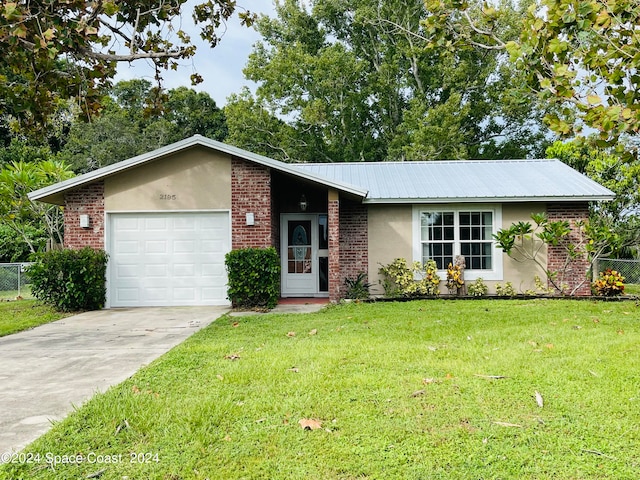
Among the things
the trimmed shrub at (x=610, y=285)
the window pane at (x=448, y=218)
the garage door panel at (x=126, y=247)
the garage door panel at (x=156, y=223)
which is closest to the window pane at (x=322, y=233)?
the window pane at (x=448, y=218)

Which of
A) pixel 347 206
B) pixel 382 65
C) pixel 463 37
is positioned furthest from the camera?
pixel 382 65

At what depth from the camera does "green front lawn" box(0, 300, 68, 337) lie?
8.32m

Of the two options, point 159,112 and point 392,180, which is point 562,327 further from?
point 159,112

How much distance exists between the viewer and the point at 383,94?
2712 cm

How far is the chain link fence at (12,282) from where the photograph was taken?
14334mm

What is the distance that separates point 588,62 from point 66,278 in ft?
32.9

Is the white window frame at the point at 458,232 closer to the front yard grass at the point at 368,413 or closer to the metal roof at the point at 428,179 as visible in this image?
the metal roof at the point at 428,179

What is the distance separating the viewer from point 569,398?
154 inches

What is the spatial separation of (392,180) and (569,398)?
976 centimetres

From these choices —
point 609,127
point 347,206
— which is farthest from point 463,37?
point 347,206

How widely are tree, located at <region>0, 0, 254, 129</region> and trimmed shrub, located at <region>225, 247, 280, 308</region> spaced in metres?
3.69

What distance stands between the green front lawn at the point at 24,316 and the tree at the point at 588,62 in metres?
8.53

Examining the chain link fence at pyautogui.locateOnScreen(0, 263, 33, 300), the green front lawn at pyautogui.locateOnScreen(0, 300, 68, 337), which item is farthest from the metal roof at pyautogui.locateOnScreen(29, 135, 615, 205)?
the chain link fence at pyautogui.locateOnScreen(0, 263, 33, 300)

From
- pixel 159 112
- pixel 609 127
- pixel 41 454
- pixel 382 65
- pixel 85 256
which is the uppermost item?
pixel 382 65
